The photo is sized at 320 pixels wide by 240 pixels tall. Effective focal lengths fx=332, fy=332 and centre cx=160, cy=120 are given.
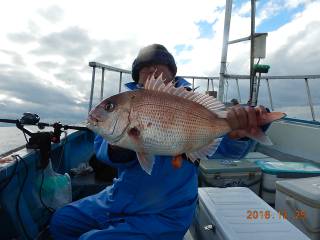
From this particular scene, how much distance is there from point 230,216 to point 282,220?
45 centimetres

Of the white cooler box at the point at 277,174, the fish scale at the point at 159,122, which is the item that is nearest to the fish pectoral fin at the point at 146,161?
the fish scale at the point at 159,122

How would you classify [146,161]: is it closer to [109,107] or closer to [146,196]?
[109,107]

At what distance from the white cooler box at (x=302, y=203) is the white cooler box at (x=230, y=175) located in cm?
96

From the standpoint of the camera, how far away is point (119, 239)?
2.83m

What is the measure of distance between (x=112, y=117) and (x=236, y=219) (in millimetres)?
1589

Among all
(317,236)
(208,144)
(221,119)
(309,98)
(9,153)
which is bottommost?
(317,236)

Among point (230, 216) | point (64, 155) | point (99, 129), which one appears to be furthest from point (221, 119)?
point (64, 155)

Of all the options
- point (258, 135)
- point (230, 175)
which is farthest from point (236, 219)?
point (230, 175)

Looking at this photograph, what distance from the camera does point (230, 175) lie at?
187 inches

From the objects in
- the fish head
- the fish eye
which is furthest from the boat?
the fish eye

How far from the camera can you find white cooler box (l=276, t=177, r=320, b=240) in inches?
128

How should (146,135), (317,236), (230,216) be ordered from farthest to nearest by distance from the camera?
1. (317,236)
2. (230,216)
3. (146,135)

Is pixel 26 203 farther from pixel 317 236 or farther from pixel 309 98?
pixel 309 98

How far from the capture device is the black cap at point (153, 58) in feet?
10.5
